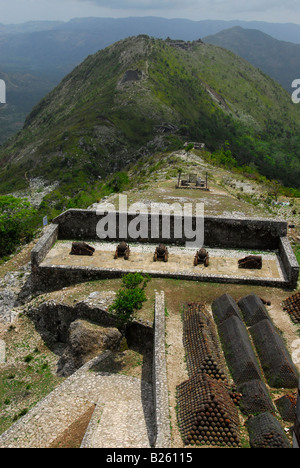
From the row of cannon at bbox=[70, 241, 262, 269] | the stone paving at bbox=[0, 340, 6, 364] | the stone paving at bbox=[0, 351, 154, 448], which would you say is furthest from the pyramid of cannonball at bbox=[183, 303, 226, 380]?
the stone paving at bbox=[0, 340, 6, 364]

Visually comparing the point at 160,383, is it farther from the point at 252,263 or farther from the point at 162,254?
the point at 252,263

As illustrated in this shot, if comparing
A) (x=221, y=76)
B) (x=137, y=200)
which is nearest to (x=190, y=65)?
(x=221, y=76)

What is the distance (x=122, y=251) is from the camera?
2209 centimetres

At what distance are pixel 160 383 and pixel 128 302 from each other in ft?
14.0

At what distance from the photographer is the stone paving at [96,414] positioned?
12141 millimetres

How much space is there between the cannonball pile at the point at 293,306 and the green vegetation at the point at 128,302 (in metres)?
6.21

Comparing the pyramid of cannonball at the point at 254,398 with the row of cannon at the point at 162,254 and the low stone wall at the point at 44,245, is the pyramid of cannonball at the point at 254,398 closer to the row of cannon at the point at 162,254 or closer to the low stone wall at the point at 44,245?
the row of cannon at the point at 162,254

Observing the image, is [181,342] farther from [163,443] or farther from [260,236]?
[260,236]

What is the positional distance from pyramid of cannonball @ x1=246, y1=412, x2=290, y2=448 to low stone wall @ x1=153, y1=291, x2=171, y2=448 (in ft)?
7.75

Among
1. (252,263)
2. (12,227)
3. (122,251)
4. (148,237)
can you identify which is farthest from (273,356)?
(12,227)

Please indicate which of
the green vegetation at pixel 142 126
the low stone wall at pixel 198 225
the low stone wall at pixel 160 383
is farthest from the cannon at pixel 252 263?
the green vegetation at pixel 142 126

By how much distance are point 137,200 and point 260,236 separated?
9922mm

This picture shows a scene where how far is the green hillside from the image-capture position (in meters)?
78.0

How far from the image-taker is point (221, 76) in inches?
5605
